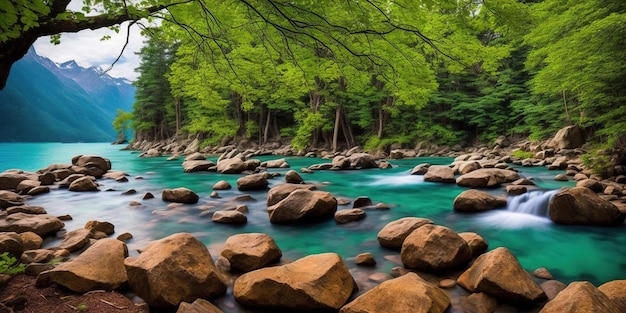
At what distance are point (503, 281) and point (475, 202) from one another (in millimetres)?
4580

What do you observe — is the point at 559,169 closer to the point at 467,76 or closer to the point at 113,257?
the point at 113,257

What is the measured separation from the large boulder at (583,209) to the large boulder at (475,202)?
3.99ft

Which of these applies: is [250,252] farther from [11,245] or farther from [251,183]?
[251,183]

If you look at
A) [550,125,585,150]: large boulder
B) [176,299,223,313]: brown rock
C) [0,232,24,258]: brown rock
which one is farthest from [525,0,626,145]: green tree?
[0,232,24,258]: brown rock

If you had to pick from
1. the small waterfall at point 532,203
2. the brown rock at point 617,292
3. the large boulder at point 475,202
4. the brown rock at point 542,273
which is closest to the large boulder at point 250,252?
the brown rock at point 542,273

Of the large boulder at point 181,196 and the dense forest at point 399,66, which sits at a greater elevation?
the dense forest at point 399,66

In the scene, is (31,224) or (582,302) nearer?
(582,302)

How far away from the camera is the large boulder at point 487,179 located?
1074 centimetres

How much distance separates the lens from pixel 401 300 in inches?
128

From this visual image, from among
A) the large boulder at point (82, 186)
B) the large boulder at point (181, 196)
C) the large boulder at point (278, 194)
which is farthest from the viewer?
the large boulder at point (82, 186)

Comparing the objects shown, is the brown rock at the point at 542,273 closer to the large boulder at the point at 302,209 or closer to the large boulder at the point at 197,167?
the large boulder at the point at 302,209

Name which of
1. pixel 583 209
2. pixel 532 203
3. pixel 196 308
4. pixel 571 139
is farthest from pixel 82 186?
pixel 571 139

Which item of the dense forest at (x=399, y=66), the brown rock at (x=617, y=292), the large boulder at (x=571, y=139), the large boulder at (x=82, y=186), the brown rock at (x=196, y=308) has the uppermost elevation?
the dense forest at (x=399, y=66)

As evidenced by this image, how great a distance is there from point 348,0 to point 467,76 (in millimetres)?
30845
